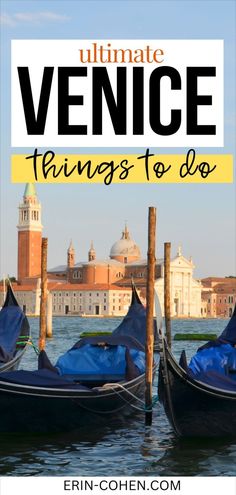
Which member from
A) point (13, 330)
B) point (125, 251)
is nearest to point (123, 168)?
point (13, 330)

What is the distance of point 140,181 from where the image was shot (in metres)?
8.59

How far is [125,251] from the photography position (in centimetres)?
10581

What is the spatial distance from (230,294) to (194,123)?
9610cm

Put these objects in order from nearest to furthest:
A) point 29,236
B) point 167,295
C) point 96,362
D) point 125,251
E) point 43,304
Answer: point 96,362, point 43,304, point 167,295, point 29,236, point 125,251

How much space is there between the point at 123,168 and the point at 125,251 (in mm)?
97183

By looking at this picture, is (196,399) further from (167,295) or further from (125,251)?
(125,251)

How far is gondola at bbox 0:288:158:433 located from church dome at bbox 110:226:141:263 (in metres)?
93.5

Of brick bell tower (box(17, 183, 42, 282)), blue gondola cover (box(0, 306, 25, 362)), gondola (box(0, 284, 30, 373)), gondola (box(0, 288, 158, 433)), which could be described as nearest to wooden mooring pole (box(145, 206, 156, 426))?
gondola (box(0, 288, 158, 433))

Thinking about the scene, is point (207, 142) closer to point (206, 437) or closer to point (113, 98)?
point (113, 98)

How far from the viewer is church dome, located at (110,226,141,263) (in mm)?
105375

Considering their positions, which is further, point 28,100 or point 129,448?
point 129,448

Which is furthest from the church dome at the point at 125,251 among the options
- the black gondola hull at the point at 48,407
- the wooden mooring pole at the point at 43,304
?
the black gondola hull at the point at 48,407
